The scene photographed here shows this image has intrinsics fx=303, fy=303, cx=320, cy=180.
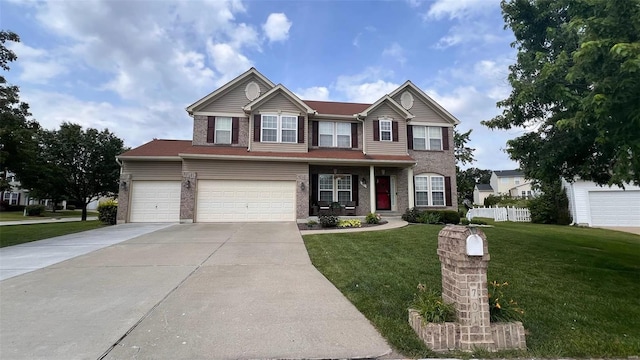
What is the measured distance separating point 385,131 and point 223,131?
9012 mm

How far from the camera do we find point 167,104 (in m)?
20.1

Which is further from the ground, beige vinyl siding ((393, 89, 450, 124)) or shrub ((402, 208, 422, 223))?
beige vinyl siding ((393, 89, 450, 124))

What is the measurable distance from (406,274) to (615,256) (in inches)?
273

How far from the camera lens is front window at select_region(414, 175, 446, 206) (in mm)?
17344

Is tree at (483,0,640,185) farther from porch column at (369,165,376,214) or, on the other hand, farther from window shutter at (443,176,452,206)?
window shutter at (443,176,452,206)

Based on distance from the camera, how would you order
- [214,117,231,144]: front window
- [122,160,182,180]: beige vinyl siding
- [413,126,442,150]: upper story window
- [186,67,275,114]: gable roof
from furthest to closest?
[413,126,442,150]: upper story window, [214,117,231,144]: front window, [186,67,275,114]: gable roof, [122,160,182,180]: beige vinyl siding

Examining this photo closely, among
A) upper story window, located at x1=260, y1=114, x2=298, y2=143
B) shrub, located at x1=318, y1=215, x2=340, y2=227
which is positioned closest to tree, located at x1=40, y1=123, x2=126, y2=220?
upper story window, located at x1=260, y1=114, x2=298, y2=143

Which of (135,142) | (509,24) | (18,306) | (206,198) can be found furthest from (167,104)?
(509,24)

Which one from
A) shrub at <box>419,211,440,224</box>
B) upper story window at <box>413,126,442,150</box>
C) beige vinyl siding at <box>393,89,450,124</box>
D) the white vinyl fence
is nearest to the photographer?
shrub at <box>419,211,440,224</box>

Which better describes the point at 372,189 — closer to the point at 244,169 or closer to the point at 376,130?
the point at 376,130

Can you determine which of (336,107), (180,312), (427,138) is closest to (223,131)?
(336,107)

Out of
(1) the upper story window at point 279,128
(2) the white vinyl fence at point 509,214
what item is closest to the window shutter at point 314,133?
(1) the upper story window at point 279,128

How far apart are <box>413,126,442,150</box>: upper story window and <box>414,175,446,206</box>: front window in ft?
5.97

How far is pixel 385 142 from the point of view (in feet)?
56.5
